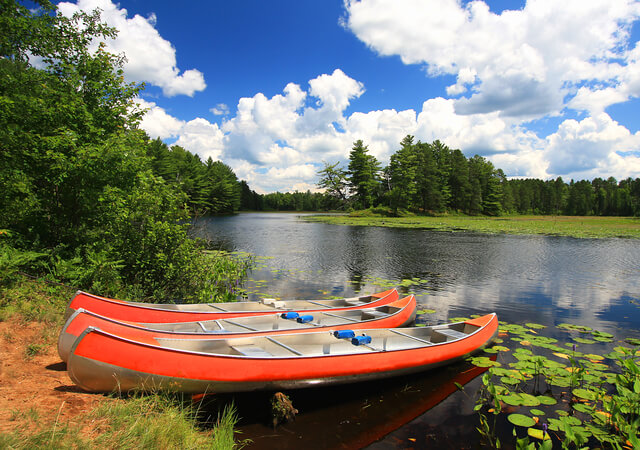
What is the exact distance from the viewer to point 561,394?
5.74 m

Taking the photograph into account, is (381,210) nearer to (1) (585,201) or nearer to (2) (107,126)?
(2) (107,126)

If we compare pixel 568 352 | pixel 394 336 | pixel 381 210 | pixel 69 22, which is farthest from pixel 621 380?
pixel 381 210

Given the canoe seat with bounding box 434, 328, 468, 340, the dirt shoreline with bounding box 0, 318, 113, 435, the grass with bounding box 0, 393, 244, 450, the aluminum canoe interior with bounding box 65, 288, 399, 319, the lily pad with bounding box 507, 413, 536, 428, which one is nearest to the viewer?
the grass with bounding box 0, 393, 244, 450

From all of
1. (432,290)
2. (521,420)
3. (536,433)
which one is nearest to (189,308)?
(521,420)

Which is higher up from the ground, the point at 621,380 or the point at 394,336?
the point at 621,380

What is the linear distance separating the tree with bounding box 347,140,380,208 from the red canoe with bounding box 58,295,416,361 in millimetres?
64378

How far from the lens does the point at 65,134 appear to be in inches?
294

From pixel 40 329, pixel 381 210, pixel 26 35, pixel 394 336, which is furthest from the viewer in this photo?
pixel 381 210

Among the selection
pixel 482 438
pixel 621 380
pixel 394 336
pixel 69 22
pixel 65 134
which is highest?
pixel 69 22

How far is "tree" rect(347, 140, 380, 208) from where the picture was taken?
72688 millimetres

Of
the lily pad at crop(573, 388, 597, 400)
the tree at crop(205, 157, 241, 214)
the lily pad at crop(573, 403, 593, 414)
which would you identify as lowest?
the lily pad at crop(573, 403, 593, 414)

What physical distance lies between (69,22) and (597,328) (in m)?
17.5

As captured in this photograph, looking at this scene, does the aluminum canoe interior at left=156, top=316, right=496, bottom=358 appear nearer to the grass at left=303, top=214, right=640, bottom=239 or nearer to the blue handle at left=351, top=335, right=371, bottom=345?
the blue handle at left=351, top=335, right=371, bottom=345

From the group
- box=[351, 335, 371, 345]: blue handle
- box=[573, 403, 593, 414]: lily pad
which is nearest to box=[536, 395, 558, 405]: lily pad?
box=[573, 403, 593, 414]: lily pad
